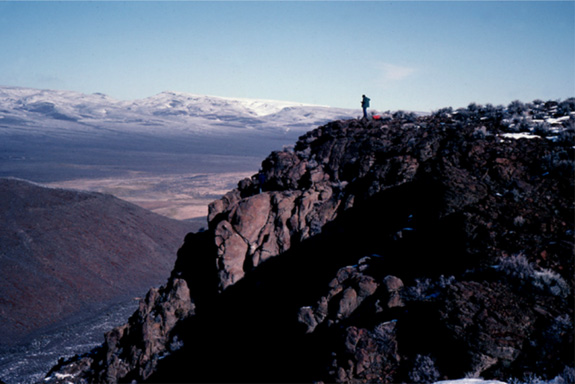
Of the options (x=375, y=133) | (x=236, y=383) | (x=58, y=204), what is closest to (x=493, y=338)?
(x=236, y=383)

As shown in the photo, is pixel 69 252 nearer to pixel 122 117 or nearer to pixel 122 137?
pixel 122 137

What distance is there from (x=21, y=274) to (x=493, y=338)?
26.0 m

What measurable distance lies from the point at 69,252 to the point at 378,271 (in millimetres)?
25597

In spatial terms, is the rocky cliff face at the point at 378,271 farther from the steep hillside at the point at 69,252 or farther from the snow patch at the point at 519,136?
the steep hillside at the point at 69,252

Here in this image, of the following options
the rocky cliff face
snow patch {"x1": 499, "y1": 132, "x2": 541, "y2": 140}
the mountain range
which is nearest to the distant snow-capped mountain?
the mountain range

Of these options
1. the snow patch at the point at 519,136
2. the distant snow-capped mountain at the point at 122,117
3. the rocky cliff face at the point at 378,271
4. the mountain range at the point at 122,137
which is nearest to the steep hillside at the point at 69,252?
A: the rocky cliff face at the point at 378,271

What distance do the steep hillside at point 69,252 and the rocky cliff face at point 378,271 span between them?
1193 centimetres

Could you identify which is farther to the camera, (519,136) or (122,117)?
(122,117)

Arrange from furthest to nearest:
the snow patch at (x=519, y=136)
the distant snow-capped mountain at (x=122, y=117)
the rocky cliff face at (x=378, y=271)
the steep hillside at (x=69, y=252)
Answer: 1. the distant snow-capped mountain at (x=122, y=117)
2. the steep hillside at (x=69, y=252)
3. the snow patch at (x=519, y=136)
4. the rocky cliff face at (x=378, y=271)

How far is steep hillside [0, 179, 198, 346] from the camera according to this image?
77.0 feet

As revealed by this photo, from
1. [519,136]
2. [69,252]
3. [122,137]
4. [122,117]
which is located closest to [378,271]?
[519,136]

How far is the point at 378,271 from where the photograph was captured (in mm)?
8180

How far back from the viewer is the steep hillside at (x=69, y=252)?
23.5m

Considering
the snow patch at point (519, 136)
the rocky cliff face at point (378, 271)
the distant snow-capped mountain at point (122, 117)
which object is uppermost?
the distant snow-capped mountain at point (122, 117)
